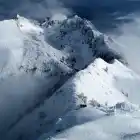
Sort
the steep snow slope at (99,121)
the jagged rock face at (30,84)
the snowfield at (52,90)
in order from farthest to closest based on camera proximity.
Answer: the jagged rock face at (30,84), the snowfield at (52,90), the steep snow slope at (99,121)

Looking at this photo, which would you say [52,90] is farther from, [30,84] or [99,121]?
[99,121]

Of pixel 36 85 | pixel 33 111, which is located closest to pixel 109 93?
Answer: pixel 33 111

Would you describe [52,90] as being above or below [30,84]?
below

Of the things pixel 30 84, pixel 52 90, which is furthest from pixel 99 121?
pixel 30 84

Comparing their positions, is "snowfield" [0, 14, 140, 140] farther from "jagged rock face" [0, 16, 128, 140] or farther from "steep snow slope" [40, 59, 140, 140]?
"steep snow slope" [40, 59, 140, 140]

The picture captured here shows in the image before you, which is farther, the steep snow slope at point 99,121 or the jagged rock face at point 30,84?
the jagged rock face at point 30,84

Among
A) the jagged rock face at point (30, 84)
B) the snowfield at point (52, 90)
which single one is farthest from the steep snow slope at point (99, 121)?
the jagged rock face at point (30, 84)

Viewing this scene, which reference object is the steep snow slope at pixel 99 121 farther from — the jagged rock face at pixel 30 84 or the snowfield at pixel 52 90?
the jagged rock face at pixel 30 84

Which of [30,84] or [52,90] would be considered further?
[30,84]

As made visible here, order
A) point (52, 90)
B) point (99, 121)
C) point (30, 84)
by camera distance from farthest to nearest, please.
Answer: point (30, 84), point (52, 90), point (99, 121)

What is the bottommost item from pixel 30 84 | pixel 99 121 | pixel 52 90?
pixel 99 121

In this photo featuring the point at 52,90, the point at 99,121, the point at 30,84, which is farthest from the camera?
the point at 30,84

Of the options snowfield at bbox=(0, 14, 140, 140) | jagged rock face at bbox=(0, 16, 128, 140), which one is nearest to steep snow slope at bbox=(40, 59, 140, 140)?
snowfield at bbox=(0, 14, 140, 140)
